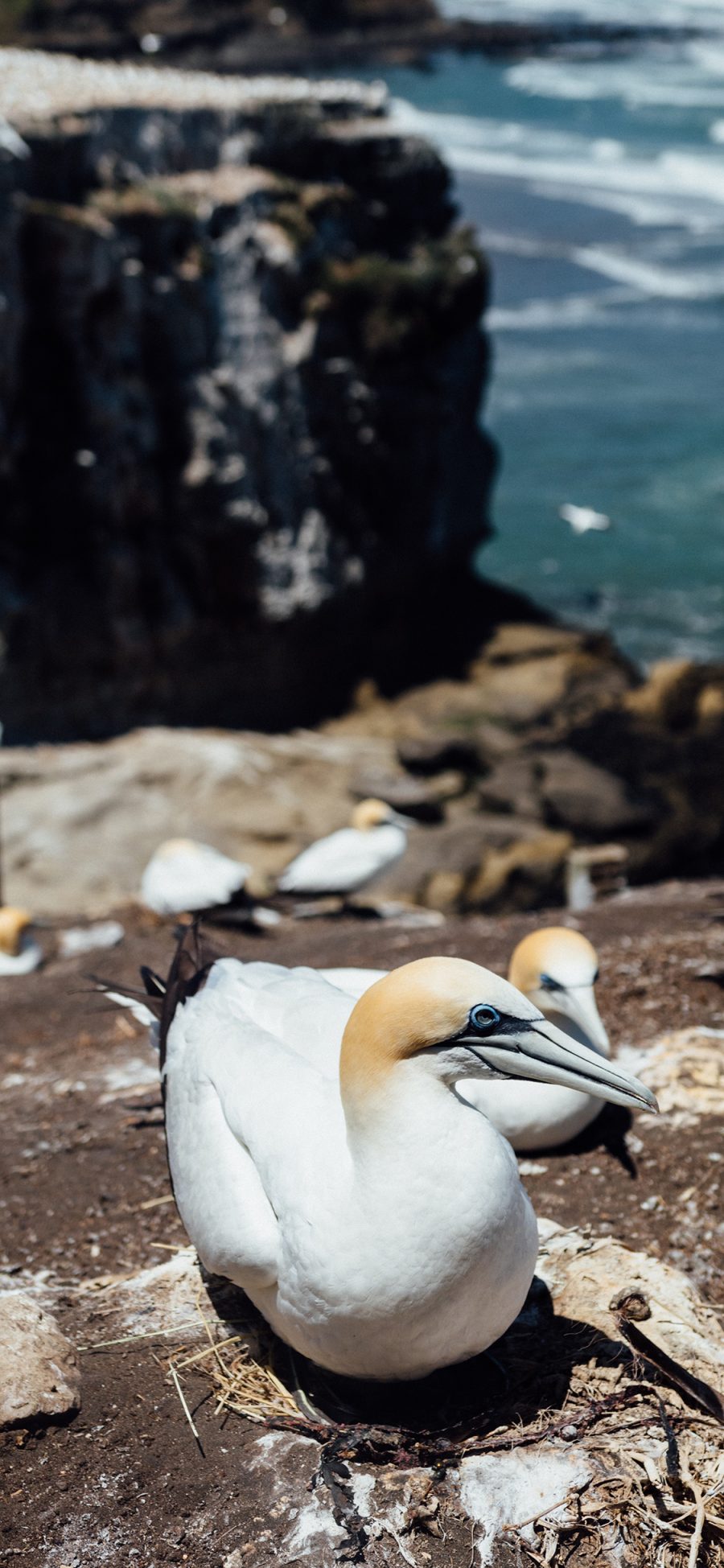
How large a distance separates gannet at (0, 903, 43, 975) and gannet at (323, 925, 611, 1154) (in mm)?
4450

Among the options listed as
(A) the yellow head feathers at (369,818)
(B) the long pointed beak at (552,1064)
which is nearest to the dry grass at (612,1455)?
(B) the long pointed beak at (552,1064)

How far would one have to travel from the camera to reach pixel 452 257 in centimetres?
1866

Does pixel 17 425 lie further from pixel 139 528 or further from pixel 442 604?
pixel 442 604

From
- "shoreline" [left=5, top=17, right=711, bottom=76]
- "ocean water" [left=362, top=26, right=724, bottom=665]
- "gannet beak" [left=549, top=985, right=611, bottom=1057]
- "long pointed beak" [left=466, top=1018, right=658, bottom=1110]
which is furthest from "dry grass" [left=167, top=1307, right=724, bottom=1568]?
"shoreline" [left=5, top=17, right=711, bottom=76]

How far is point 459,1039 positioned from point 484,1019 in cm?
7

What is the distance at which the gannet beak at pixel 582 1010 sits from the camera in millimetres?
3998

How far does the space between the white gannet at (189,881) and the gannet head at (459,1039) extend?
5.54 meters

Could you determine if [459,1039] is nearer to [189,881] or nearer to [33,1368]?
[33,1368]

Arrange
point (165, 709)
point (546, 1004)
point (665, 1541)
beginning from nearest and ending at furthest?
point (665, 1541) → point (546, 1004) → point (165, 709)

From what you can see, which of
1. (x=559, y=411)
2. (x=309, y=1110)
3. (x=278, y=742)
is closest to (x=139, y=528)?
(x=278, y=742)

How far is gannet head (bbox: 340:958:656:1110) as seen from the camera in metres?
2.54

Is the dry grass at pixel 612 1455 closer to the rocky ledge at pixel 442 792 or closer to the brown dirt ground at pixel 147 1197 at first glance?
the brown dirt ground at pixel 147 1197

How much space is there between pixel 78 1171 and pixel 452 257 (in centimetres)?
1704

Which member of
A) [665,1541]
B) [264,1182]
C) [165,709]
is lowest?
[165,709]
